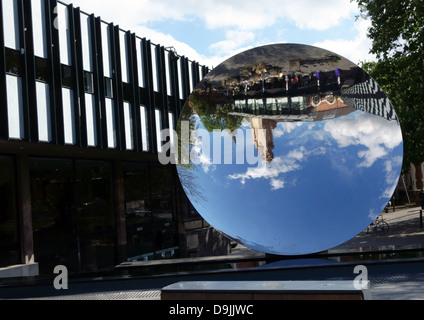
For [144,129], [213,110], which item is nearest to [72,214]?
[144,129]

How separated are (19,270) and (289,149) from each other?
14168mm

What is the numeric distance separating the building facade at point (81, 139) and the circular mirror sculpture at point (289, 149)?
9.95 meters

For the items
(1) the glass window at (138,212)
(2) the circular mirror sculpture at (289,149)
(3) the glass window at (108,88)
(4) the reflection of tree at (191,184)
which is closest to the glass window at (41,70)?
(3) the glass window at (108,88)

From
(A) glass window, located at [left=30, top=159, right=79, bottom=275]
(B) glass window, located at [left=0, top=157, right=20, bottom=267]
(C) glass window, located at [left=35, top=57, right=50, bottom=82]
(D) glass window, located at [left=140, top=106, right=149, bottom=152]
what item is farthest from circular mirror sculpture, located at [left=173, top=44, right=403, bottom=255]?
(D) glass window, located at [left=140, top=106, right=149, bottom=152]

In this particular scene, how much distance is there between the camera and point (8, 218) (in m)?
20.2

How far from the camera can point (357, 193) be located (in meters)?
→ 9.02

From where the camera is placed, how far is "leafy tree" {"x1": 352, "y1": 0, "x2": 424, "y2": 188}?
21.9 m

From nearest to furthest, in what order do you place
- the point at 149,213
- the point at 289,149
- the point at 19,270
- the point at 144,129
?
the point at 289,149 < the point at 19,270 < the point at 144,129 < the point at 149,213

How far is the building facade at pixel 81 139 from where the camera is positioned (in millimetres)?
18797

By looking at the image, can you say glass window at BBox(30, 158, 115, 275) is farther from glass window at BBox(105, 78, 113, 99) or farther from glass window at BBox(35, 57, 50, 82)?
glass window at BBox(35, 57, 50, 82)

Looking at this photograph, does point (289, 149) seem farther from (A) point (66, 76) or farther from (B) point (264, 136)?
(A) point (66, 76)

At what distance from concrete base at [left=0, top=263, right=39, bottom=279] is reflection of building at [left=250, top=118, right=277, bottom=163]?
12.3 meters

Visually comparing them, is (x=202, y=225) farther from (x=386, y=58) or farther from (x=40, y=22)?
(x=40, y=22)

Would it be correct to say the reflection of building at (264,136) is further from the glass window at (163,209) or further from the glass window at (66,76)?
the glass window at (163,209)
